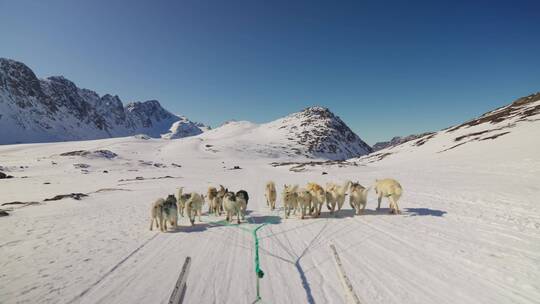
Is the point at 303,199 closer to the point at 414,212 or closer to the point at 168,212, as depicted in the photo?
the point at 414,212

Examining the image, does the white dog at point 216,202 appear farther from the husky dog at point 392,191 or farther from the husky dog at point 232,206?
the husky dog at point 392,191

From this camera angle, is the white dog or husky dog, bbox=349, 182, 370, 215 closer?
husky dog, bbox=349, 182, 370, 215

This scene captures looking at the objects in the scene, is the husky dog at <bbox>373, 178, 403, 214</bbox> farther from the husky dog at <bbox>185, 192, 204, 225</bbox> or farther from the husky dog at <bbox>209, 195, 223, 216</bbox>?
the husky dog at <bbox>185, 192, 204, 225</bbox>

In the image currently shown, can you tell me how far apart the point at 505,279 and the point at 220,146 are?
424ft

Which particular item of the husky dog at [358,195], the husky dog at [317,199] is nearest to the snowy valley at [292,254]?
the husky dog at [317,199]

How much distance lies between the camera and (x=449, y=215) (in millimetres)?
11656

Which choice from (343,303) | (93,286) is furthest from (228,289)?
(93,286)

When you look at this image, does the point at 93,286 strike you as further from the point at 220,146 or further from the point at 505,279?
the point at 220,146

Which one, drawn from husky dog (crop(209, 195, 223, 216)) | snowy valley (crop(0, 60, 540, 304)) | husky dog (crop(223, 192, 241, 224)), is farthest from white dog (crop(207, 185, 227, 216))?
husky dog (crop(223, 192, 241, 224))

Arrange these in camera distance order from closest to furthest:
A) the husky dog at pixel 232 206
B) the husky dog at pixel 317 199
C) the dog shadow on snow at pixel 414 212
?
the husky dog at pixel 232 206 → the dog shadow on snow at pixel 414 212 → the husky dog at pixel 317 199

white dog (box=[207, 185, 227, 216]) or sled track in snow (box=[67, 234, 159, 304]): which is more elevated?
white dog (box=[207, 185, 227, 216])

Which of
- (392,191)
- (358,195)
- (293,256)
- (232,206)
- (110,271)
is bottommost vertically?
(110,271)

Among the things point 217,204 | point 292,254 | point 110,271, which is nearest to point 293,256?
point 292,254

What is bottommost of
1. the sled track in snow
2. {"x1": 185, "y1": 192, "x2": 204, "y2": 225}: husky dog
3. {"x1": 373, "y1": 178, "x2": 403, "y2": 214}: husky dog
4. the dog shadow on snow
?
the sled track in snow
